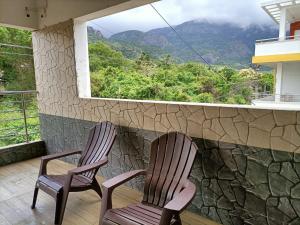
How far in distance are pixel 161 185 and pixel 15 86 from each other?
5.08m

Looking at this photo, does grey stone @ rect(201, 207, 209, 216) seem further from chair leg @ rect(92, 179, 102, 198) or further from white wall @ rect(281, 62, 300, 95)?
white wall @ rect(281, 62, 300, 95)

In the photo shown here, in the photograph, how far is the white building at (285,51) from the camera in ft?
6.62

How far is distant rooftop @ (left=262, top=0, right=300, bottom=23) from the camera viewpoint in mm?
1997

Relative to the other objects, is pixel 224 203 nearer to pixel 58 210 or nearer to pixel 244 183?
pixel 244 183

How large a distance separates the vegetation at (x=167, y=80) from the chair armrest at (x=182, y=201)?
122 centimetres

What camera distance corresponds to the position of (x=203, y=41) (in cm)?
307

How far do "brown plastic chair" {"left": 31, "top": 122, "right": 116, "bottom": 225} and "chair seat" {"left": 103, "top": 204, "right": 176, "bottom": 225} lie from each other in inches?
23.6

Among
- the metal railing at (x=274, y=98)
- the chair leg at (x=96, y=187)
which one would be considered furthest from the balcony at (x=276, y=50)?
the chair leg at (x=96, y=187)

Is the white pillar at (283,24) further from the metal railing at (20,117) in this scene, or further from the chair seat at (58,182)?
the metal railing at (20,117)

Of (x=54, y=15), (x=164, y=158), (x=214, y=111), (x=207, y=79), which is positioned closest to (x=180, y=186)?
(x=164, y=158)

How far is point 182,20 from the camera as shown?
11.2 ft

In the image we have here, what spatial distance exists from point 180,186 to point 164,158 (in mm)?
319

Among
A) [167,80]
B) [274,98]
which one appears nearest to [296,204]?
[274,98]

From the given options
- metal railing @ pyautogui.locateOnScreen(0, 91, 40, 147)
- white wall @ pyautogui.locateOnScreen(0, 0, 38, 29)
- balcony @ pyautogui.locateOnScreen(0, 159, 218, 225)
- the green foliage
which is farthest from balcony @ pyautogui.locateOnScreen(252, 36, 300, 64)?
the green foliage
